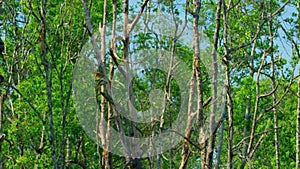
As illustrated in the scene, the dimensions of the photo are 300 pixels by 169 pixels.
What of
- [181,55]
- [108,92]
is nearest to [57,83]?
[181,55]

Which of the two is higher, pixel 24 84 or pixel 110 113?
pixel 24 84

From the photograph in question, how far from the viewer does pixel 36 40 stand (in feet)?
71.7

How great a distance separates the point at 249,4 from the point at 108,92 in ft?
29.0

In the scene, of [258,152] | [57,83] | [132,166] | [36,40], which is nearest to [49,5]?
[36,40]

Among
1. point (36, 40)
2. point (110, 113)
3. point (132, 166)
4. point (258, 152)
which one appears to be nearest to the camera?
point (132, 166)

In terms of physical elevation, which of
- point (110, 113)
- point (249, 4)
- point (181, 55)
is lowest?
point (110, 113)

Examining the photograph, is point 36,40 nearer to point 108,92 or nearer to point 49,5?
point 49,5

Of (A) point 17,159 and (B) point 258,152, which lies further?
(B) point 258,152

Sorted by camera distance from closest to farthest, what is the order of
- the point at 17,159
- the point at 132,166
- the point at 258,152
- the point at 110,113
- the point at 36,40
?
the point at 132,166 < the point at 110,113 < the point at 17,159 < the point at 36,40 < the point at 258,152

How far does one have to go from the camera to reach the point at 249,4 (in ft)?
68.8

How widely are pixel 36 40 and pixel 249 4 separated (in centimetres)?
700

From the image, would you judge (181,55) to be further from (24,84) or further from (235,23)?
(24,84)

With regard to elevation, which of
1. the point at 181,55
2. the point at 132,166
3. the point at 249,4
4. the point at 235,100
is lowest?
the point at 132,166

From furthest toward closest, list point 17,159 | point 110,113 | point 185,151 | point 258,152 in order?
point 258,152
point 17,159
point 110,113
point 185,151
